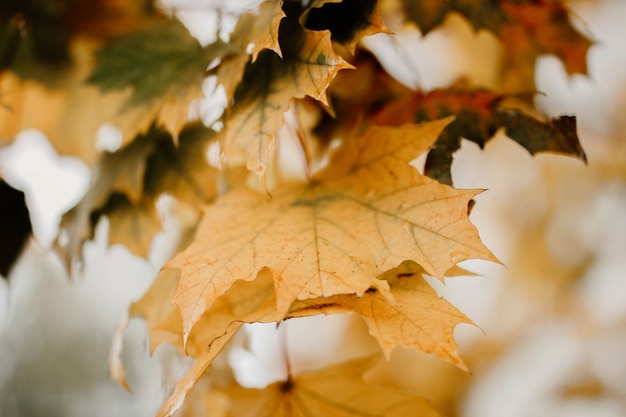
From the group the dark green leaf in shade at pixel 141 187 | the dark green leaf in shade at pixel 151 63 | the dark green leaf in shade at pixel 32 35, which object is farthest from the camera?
the dark green leaf in shade at pixel 32 35

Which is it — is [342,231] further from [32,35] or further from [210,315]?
[32,35]

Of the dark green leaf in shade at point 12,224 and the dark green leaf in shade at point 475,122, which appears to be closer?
the dark green leaf in shade at point 475,122

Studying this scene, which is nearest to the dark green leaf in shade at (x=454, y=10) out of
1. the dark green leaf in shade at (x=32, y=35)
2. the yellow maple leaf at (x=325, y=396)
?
the yellow maple leaf at (x=325, y=396)

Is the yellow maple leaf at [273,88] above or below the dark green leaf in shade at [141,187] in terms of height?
above

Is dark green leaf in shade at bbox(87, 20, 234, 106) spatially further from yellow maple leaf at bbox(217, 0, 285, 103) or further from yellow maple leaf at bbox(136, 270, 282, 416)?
yellow maple leaf at bbox(136, 270, 282, 416)

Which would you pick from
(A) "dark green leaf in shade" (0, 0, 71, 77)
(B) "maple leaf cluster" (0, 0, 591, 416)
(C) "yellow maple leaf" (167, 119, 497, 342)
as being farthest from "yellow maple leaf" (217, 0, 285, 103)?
(A) "dark green leaf in shade" (0, 0, 71, 77)

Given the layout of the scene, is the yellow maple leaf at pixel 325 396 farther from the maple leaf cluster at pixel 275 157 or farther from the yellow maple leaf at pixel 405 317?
the yellow maple leaf at pixel 405 317

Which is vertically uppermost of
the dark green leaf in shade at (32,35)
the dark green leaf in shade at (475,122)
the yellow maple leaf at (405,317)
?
the dark green leaf in shade at (32,35)
